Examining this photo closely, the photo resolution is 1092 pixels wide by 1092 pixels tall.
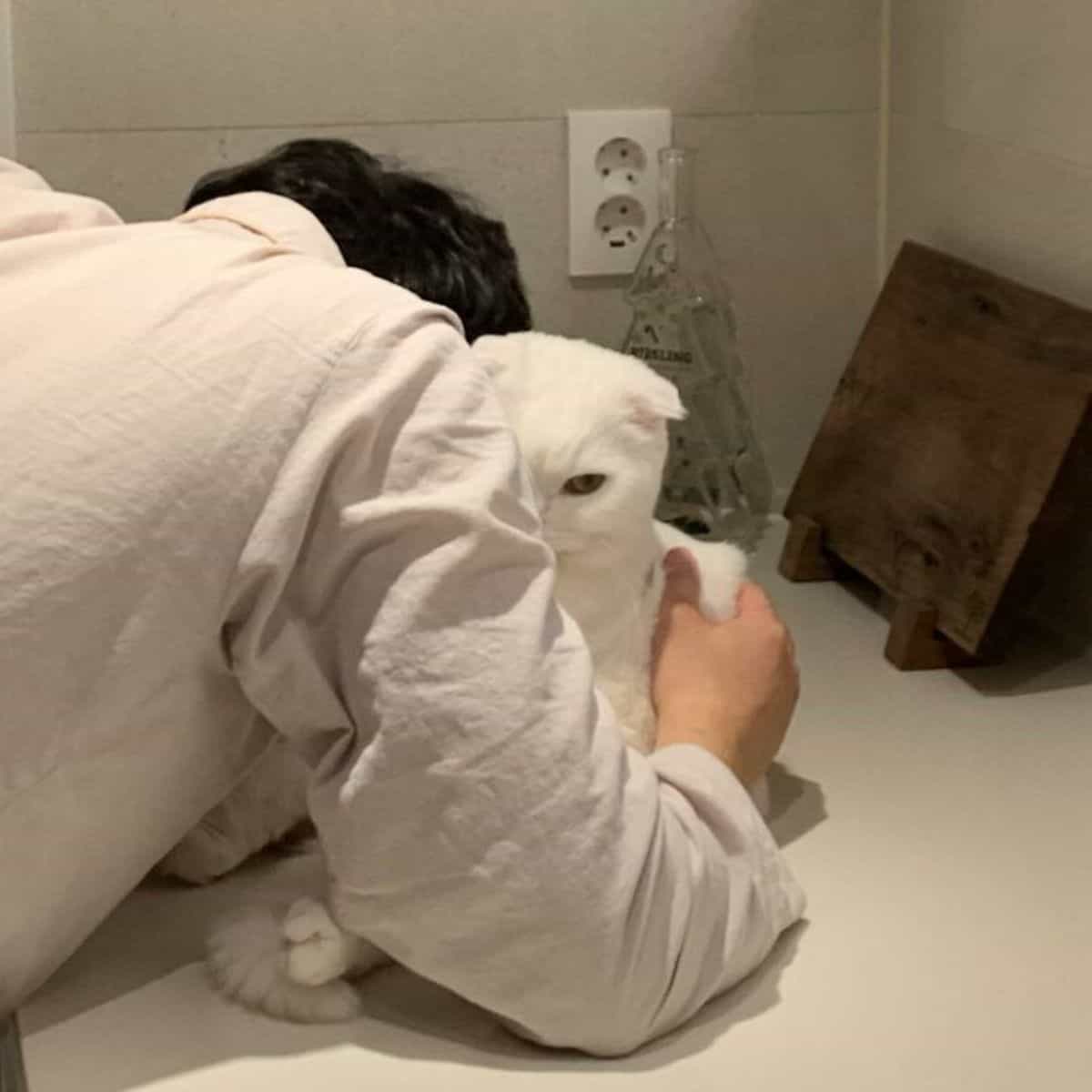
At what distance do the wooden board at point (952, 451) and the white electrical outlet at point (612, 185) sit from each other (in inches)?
7.8

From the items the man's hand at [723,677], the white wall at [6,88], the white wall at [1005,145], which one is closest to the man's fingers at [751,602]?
the man's hand at [723,677]

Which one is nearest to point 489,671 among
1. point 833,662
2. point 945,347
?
point 833,662

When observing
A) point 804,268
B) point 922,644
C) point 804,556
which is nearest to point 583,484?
point 922,644

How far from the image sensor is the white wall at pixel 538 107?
48.3 inches

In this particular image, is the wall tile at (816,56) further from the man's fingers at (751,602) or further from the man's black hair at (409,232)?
the man's fingers at (751,602)

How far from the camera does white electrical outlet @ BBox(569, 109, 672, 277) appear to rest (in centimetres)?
130

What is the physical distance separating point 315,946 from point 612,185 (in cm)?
78

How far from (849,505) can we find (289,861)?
553mm

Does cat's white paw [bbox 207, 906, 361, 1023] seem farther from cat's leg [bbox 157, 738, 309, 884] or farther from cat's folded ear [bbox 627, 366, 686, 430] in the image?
cat's folded ear [bbox 627, 366, 686, 430]

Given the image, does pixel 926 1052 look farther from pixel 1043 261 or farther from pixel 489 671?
pixel 1043 261

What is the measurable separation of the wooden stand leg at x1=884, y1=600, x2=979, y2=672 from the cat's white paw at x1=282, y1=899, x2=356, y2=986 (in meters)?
0.51

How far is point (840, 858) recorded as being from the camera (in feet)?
2.76

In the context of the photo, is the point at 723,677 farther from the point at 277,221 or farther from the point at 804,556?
the point at 804,556

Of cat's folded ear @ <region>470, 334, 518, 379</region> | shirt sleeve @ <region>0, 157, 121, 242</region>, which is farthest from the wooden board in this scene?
shirt sleeve @ <region>0, 157, 121, 242</region>
